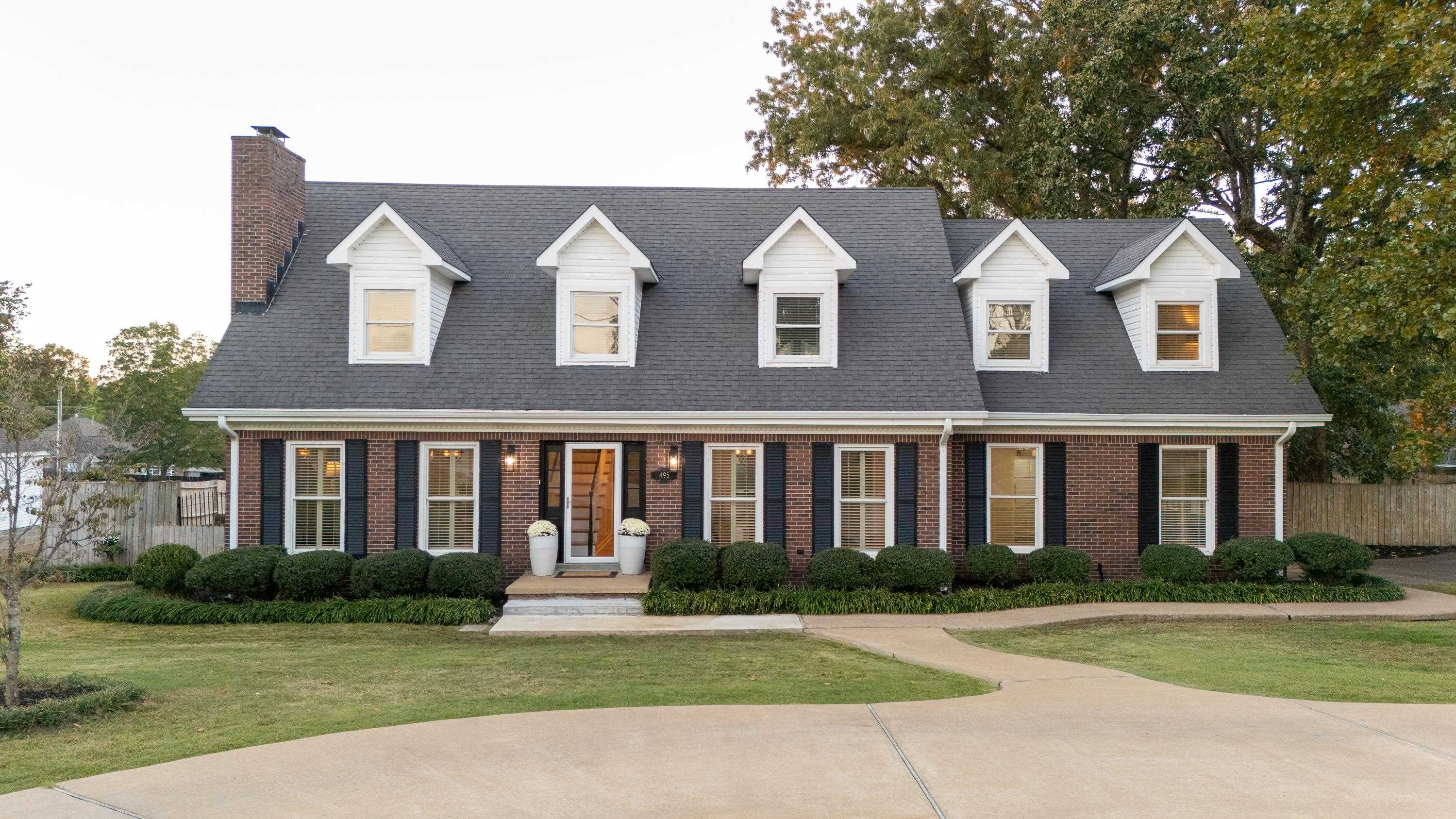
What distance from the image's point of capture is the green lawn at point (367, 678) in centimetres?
676

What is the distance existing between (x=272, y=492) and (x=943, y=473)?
11.0 metres

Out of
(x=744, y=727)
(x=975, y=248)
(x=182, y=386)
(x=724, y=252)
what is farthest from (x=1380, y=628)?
(x=182, y=386)

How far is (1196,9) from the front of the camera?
21.0 m

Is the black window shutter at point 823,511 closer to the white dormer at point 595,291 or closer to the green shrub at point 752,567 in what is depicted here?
the green shrub at point 752,567

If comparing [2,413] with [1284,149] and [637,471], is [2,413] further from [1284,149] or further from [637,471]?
[1284,149]

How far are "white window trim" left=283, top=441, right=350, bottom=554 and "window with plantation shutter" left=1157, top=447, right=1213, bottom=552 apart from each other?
1373cm

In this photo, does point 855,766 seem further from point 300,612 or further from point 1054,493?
point 1054,493

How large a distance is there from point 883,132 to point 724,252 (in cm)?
1292

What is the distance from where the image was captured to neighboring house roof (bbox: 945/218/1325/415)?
15.1 metres

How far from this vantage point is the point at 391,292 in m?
15.2

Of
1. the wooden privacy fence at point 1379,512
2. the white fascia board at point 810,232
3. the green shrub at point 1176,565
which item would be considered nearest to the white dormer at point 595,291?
the white fascia board at point 810,232

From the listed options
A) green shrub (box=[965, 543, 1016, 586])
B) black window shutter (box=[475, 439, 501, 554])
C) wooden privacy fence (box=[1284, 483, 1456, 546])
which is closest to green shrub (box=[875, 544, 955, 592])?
green shrub (box=[965, 543, 1016, 586])

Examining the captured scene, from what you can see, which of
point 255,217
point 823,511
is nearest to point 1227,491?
point 823,511

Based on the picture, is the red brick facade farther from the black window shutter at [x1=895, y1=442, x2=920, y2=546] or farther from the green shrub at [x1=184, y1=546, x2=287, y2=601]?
the green shrub at [x1=184, y1=546, x2=287, y2=601]
